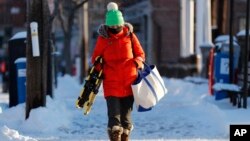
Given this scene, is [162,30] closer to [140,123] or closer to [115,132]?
[140,123]

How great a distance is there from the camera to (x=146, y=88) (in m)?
7.28

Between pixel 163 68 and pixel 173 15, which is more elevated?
pixel 173 15

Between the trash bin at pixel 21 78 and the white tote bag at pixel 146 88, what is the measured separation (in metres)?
5.03

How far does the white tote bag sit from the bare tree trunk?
9.54 feet

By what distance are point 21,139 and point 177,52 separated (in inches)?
1065

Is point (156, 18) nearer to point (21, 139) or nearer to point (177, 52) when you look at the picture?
point (177, 52)

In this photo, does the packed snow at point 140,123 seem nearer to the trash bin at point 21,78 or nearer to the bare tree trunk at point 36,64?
the bare tree trunk at point 36,64

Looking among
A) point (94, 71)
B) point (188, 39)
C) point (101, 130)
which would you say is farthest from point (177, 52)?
point (94, 71)

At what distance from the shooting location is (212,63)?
14133mm

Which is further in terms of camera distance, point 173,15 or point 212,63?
point 173,15

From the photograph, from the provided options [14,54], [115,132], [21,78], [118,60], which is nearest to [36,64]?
[21,78]

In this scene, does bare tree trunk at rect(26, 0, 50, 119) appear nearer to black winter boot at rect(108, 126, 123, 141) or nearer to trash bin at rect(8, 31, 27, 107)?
trash bin at rect(8, 31, 27, 107)

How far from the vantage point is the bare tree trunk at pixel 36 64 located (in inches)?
382

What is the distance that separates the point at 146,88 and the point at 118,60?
508 mm
